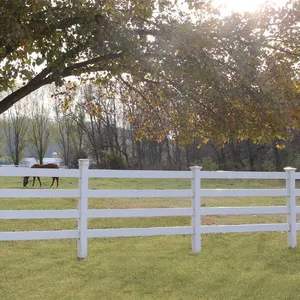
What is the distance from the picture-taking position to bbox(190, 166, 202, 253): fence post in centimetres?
650

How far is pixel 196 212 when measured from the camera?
661cm

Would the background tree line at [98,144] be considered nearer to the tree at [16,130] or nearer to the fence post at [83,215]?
the tree at [16,130]

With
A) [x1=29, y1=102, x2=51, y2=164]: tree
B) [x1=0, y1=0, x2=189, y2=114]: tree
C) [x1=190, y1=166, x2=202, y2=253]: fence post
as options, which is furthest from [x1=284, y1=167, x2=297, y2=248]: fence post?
[x1=29, y1=102, x2=51, y2=164]: tree

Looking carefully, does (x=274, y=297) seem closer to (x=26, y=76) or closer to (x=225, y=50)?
(x=225, y=50)

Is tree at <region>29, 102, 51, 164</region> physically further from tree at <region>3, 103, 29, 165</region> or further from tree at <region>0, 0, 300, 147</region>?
tree at <region>0, 0, 300, 147</region>

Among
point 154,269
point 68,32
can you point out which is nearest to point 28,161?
point 68,32

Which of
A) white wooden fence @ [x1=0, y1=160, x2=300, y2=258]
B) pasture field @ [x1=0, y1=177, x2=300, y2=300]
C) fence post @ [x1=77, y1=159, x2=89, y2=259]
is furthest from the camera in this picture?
fence post @ [x1=77, y1=159, x2=89, y2=259]

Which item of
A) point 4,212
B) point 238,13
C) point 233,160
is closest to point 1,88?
point 4,212

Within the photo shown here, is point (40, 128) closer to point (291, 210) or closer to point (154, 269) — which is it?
point (291, 210)

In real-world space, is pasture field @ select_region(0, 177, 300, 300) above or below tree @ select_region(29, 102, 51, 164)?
below

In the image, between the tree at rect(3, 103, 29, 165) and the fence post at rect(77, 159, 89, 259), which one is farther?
the tree at rect(3, 103, 29, 165)

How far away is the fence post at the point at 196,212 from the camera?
256 inches

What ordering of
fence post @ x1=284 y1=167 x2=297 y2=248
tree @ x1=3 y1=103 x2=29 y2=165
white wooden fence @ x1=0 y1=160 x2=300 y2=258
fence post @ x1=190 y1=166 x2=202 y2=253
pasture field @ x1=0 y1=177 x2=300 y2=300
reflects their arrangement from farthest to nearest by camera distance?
1. tree @ x1=3 y1=103 x2=29 y2=165
2. fence post @ x1=284 y1=167 x2=297 y2=248
3. fence post @ x1=190 y1=166 x2=202 y2=253
4. white wooden fence @ x1=0 y1=160 x2=300 y2=258
5. pasture field @ x1=0 y1=177 x2=300 y2=300

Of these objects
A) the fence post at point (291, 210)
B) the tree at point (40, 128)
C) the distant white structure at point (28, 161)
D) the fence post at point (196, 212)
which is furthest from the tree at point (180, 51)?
the distant white structure at point (28, 161)
